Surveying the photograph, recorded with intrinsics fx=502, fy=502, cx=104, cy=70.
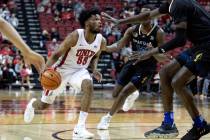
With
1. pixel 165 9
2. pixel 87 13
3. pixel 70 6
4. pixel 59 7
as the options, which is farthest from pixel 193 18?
pixel 70 6

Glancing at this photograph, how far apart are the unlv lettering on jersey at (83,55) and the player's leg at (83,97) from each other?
0.15 m

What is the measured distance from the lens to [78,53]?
8.09 meters

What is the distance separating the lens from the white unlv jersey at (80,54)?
805cm

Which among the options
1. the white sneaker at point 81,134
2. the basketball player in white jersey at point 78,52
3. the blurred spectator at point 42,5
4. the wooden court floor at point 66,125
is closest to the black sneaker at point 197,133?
the wooden court floor at point 66,125

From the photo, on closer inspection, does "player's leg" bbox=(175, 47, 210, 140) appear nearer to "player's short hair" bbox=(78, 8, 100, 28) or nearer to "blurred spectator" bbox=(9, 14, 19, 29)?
"player's short hair" bbox=(78, 8, 100, 28)

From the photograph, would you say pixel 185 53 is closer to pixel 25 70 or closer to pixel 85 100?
pixel 85 100

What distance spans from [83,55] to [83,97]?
0.83m

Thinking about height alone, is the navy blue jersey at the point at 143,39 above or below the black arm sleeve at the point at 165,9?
below

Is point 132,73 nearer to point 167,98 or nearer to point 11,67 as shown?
point 167,98

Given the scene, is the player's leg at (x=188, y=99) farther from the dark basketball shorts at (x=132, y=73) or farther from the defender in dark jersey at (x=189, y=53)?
the dark basketball shorts at (x=132, y=73)

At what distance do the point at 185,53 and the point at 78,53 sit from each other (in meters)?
2.20

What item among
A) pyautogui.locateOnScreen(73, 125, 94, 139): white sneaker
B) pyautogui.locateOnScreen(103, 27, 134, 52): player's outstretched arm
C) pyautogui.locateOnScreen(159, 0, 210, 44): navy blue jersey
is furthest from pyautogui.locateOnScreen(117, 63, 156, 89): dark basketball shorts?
pyautogui.locateOnScreen(159, 0, 210, 44): navy blue jersey

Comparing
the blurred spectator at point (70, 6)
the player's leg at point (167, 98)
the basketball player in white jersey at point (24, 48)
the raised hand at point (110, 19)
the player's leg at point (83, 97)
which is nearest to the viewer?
the basketball player in white jersey at point (24, 48)

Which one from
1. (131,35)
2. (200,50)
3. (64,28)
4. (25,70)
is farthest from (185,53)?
(64,28)
